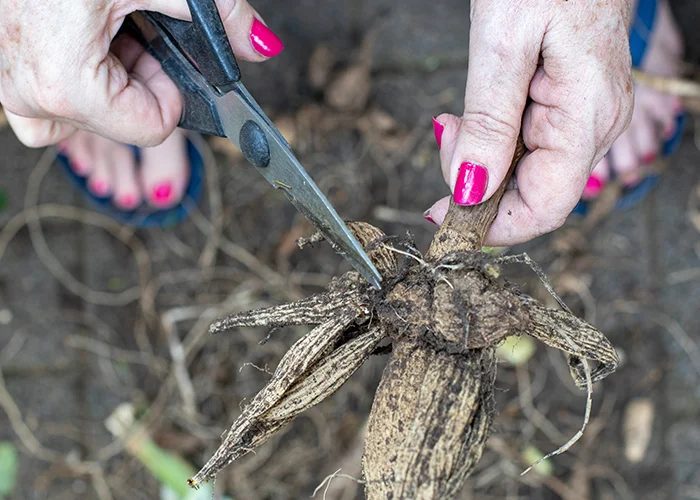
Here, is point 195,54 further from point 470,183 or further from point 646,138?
point 646,138

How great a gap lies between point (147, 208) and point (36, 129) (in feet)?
2.54

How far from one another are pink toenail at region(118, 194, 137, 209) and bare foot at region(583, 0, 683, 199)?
147 centimetres

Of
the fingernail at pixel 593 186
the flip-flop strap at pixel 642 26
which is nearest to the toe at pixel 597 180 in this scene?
the fingernail at pixel 593 186

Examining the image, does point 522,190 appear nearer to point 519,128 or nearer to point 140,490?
point 519,128

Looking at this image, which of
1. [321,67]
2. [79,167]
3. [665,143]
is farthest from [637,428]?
[79,167]

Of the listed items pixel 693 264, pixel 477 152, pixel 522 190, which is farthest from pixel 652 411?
pixel 477 152

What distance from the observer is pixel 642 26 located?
215 centimetres

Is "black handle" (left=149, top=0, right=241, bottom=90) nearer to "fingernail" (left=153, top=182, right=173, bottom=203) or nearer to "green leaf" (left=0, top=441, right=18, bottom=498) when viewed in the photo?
"fingernail" (left=153, top=182, right=173, bottom=203)

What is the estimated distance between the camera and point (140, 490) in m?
2.18

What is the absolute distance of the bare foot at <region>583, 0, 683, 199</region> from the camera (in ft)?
7.09

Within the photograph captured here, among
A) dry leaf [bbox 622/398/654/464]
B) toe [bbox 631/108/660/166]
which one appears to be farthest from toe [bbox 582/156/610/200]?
dry leaf [bbox 622/398/654/464]

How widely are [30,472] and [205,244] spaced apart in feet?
3.11

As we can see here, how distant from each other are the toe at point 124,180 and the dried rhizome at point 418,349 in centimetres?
116

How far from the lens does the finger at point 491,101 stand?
3.85 ft
